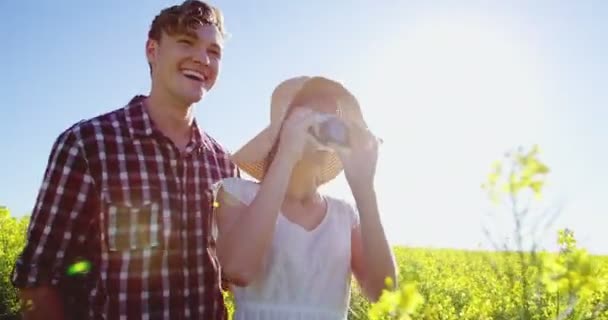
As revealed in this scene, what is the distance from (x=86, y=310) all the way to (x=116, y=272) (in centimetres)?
19

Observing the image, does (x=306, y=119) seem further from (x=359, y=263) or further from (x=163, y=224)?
(x=163, y=224)

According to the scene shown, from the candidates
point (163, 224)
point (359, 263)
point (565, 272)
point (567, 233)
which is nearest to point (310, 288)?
point (359, 263)

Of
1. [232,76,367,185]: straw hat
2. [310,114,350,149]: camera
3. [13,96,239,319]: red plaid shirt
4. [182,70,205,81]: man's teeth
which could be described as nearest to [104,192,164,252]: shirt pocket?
[13,96,239,319]: red plaid shirt

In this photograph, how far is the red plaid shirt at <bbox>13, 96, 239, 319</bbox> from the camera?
88.7 inches

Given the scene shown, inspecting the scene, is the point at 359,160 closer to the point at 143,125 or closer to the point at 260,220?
the point at 260,220

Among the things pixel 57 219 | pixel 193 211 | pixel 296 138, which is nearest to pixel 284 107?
pixel 296 138

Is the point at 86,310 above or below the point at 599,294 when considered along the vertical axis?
above

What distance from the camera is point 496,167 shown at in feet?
4.49

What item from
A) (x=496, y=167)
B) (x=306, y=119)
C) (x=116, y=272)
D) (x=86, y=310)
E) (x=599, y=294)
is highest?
(x=306, y=119)

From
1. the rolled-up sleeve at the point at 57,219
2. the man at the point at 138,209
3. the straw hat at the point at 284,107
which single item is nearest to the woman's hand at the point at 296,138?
the straw hat at the point at 284,107

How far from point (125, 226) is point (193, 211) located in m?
0.25

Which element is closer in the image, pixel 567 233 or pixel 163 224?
pixel 567 233

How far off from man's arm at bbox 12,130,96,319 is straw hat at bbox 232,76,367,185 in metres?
0.56

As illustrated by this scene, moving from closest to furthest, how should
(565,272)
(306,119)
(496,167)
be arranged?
(565,272) → (496,167) → (306,119)
